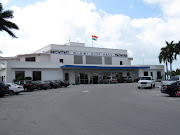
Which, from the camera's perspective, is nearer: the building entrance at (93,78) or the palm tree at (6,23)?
the palm tree at (6,23)

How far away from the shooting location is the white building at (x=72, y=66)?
3803cm

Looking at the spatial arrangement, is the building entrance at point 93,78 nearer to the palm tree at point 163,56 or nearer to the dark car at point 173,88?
the palm tree at point 163,56

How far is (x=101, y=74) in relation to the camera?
4944 centimetres

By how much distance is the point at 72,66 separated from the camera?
41.5 meters

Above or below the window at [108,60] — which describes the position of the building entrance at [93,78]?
below

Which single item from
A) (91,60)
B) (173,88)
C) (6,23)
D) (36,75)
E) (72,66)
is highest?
(6,23)

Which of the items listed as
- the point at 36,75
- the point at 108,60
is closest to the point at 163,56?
the point at 108,60

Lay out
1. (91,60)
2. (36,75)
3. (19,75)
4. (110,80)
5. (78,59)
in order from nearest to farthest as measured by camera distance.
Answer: (19,75) → (36,75) → (110,80) → (78,59) → (91,60)

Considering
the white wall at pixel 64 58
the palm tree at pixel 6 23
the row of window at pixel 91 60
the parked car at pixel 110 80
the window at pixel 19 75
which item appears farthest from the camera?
the row of window at pixel 91 60

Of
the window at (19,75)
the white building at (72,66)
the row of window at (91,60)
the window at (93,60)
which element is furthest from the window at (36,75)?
the window at (93,60)

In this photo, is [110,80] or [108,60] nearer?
[110,80]

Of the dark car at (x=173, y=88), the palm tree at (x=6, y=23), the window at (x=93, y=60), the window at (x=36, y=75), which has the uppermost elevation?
the palm tree at (x=6, y=23)

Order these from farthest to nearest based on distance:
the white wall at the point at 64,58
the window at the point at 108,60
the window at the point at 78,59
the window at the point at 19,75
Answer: the window at the point at 108,60
the window at the point at 78,59
the white wall at the point at 64,58
the window at the point at 19,75

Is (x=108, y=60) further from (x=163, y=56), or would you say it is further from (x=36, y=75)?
(x=36, y=75)
